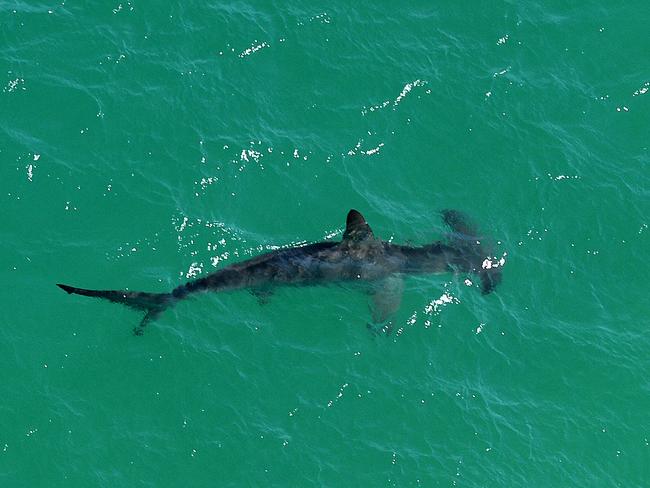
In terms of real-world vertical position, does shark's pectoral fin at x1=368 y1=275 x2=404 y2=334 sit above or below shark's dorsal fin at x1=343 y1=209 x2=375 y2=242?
below

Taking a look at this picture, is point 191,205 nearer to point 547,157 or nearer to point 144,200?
point 144,200

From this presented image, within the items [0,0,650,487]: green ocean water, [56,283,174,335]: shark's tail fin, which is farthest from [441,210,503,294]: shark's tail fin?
[56,283,174,335]: shark's tail fin

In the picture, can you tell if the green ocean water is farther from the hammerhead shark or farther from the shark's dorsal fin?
the shark's dorsal fin

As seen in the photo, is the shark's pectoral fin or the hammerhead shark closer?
the hammerhead shark

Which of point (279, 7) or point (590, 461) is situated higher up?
point (279, 7)

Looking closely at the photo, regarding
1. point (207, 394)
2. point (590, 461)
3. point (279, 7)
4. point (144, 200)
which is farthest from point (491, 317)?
point (279, 7)

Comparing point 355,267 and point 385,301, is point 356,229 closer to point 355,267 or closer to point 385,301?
point 355,267

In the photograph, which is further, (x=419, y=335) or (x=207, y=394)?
(x=419, y=335)
